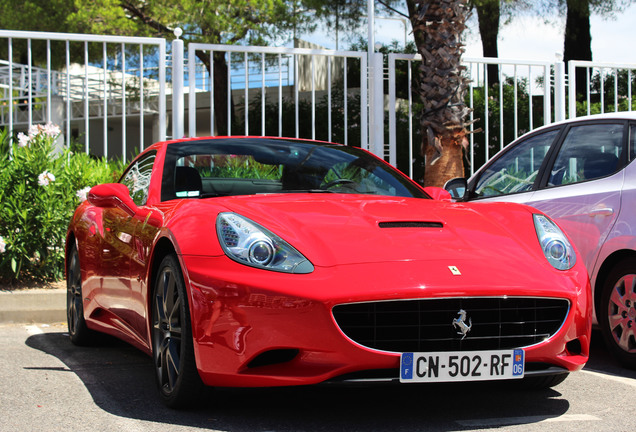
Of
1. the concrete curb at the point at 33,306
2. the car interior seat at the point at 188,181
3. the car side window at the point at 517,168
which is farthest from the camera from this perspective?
the concrete curb at the point at 33,306

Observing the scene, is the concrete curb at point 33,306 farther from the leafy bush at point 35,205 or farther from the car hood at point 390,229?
the car hood at point 390,229

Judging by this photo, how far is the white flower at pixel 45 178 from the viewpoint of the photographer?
7479mm

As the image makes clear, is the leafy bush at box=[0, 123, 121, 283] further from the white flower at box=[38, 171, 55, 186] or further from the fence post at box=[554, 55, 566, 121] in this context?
the fence post at box=[554, 55, 566, 121]

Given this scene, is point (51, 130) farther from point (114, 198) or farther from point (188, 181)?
point (188, 181)

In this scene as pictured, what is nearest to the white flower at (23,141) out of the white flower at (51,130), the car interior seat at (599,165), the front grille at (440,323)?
the white flower at (51,130)

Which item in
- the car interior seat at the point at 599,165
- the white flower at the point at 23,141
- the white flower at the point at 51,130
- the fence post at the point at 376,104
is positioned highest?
the fence post at the point at 376,104

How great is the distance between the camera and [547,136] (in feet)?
20.3

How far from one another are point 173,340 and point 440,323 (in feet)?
4.00

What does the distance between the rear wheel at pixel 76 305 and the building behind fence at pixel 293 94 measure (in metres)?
2.71

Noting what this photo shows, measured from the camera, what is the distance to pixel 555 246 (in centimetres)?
398

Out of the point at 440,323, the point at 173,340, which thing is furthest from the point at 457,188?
the point at 173,340

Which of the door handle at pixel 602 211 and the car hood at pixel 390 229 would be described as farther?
the door handle at pixel 602 211

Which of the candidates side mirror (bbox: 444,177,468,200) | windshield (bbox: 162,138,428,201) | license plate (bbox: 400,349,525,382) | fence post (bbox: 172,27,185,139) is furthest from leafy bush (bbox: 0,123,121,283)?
license plate (bbox: 400,349,525,382)

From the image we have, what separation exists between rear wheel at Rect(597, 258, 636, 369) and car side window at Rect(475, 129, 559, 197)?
3.69 feet
